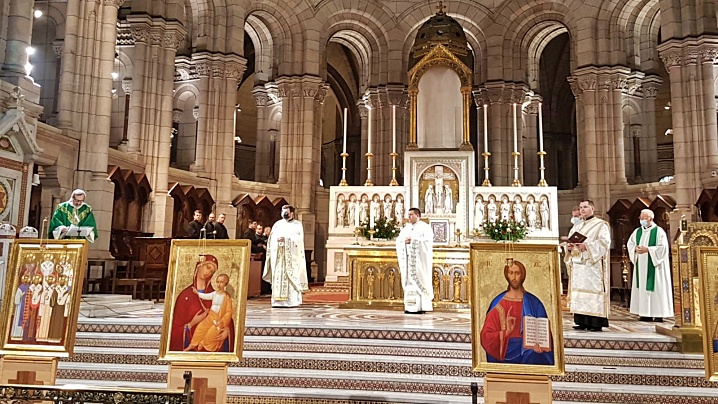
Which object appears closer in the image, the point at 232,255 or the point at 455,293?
the point at 232,255

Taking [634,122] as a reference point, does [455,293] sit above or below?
below

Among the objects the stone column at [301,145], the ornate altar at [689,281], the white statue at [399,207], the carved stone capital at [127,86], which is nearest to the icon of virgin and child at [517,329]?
the ornate altar at [689,281]

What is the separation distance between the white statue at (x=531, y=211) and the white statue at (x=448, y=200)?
5.84ft

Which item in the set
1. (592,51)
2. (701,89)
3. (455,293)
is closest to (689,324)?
(455,293)

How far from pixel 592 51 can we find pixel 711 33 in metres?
3.25

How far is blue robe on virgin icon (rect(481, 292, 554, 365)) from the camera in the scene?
404cm

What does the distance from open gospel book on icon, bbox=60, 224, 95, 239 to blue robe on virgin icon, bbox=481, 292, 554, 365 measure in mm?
5843

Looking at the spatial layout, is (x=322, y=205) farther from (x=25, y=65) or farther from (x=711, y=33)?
(x=711, y=33)

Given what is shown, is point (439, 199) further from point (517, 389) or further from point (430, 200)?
point (517, 389)

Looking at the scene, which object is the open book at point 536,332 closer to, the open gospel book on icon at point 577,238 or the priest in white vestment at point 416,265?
the open gospel book on icon at point 577,238

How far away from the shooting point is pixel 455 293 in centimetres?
1007

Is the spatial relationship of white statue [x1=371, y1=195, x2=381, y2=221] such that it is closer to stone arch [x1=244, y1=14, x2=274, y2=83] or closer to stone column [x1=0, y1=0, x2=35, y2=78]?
stone arch [x1=244, y1=14, x2=274, y2=83]

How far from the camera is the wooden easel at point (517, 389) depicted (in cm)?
403

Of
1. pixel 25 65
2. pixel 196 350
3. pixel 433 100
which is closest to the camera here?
pixel 196 350
